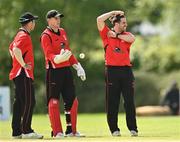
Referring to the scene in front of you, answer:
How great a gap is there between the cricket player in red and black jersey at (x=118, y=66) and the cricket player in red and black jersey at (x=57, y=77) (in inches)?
25.1

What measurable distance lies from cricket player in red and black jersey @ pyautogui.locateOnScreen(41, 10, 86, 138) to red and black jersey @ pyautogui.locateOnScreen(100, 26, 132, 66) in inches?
24.2

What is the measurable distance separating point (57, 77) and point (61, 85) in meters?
0.16

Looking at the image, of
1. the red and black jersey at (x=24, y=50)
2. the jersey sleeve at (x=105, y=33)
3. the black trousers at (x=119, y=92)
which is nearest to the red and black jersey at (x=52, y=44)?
the red and black jersey at (x=24, y=50)

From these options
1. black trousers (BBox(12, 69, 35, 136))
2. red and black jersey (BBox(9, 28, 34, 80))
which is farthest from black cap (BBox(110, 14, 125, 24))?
black trousers (BBox(12, 69, 35, 136))

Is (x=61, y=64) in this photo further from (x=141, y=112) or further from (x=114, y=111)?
(x=141, y=112)

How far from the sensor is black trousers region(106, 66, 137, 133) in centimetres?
1509

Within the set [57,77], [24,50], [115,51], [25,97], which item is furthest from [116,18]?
[25,97]

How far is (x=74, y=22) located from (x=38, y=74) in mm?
3019

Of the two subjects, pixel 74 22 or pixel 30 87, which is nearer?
pixel 30 87

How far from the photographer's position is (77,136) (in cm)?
1470

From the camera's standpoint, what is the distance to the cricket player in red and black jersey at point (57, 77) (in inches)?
578

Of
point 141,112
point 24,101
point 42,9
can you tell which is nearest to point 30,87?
point 24,101

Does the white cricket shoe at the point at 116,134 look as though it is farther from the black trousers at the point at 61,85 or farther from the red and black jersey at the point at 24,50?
the red and black jersey at the point at 24,50

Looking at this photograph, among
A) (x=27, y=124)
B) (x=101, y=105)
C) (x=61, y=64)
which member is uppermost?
(x=61, y=64)
